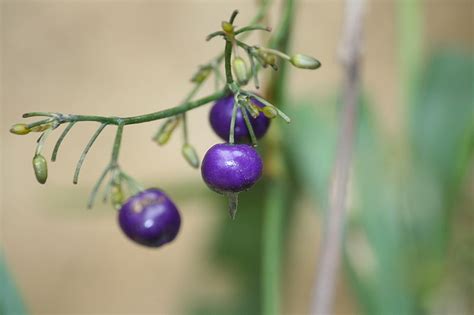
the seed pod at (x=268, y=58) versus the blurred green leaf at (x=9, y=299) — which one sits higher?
the seed pod at (x=268, y=58)

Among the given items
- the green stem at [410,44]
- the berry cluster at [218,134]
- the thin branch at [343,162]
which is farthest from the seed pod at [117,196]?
the green stem at [410,44]

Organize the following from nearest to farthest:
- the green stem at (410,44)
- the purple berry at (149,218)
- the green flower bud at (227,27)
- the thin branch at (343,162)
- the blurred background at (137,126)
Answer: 1. the green flower bud at (227,27)
2. the purple berry at (149,218)
3. the thin branch at (343,162)
4. the green stem at (410,44)
5. the blurred background at (137,126)

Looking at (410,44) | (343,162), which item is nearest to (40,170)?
(343,162)

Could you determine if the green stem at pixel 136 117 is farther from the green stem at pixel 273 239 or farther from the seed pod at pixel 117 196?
the green stem at pixel 273 239

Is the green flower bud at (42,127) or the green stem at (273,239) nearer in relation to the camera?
the green flower bud at (42,127)

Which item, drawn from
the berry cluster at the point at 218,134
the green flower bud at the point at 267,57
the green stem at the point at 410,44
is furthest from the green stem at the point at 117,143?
the green stem at the point at 410,44

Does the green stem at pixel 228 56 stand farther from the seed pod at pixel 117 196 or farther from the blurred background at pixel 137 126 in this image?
the blurred background at pixel 137 126

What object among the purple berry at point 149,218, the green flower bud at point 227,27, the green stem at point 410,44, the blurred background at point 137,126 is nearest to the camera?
the green flower bud at point 227,27

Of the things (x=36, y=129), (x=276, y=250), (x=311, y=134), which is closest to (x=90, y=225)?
(x=311, y=134)

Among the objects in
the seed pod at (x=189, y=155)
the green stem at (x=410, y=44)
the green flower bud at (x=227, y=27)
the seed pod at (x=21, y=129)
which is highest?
the green stem at (x=410, y=44)
